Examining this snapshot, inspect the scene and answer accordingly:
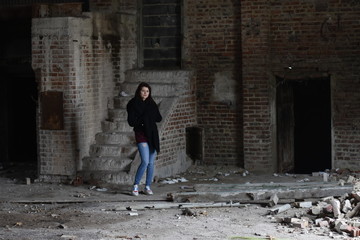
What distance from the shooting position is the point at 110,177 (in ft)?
46.9

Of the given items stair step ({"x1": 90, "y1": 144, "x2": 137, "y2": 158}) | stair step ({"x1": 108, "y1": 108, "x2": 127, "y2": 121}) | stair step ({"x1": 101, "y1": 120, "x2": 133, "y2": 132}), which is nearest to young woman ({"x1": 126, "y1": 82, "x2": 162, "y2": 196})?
stair step ({"x1": 90, "y1": 144, "x2": 137, "y2": 158})

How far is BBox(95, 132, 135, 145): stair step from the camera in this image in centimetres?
1511

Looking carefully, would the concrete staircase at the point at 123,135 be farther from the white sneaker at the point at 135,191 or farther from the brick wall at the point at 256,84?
the brick wall at the point at 256,84

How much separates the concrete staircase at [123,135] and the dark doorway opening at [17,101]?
78.1 inches

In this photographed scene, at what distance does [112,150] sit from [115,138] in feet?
1.17

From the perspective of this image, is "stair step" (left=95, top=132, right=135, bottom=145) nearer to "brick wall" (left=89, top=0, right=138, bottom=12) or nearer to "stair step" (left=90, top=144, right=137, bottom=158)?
"stair step" (left=90, top=144, right=137, bottom=158)

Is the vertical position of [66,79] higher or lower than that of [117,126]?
higher

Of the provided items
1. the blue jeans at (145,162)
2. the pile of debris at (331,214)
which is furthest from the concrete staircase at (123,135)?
the pile of debris at (331,214)

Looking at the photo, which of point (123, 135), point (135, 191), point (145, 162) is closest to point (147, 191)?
point (135, 191)

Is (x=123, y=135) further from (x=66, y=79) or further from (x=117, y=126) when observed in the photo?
(x=66, y=79)

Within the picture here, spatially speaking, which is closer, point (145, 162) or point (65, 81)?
point (145, 162)

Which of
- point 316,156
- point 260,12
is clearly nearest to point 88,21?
point 260,12

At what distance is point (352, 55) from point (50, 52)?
19.4 ft

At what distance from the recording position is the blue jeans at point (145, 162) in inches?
517
